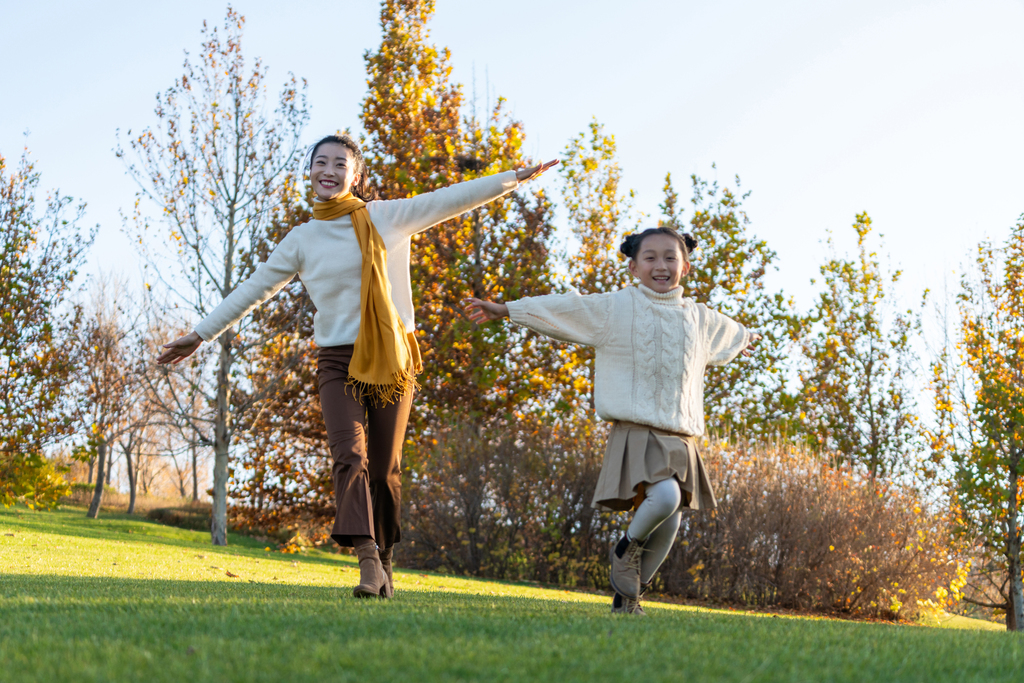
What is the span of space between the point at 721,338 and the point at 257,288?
8.72 feet

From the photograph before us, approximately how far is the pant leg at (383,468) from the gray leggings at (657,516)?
48.0 inches

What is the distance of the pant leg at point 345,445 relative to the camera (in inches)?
158

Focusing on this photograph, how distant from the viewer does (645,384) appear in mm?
4441

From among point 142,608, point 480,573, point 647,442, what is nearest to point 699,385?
point 647,442

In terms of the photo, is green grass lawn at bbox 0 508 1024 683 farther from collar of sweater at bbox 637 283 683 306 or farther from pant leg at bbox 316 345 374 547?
collar of sweater at bbox 637 283 683 306

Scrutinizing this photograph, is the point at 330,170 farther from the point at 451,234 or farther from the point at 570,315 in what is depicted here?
the point at 451,234

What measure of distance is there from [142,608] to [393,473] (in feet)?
4.73

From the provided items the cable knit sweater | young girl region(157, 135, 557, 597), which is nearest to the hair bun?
the cable knit sweater

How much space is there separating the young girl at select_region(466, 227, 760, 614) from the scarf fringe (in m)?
0.54

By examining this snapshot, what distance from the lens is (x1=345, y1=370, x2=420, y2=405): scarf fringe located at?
421 cm

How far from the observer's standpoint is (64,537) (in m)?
11.4

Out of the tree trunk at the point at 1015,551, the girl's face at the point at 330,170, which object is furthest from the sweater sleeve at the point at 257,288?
the tree trunk at the point at 1015,551

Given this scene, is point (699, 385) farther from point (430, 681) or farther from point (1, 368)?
point (1, 368)

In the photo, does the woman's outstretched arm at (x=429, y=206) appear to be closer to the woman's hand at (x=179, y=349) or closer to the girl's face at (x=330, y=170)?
the girl's face at (x=330, y=170)
